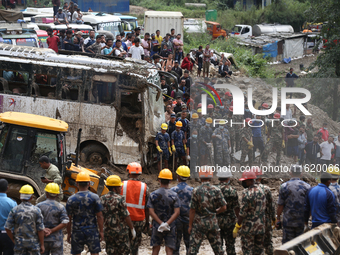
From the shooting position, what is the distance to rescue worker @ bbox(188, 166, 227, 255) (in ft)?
23.1

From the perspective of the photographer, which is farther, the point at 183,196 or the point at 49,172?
the point at 49,172

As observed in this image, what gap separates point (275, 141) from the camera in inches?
539

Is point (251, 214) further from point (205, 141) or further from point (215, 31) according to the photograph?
point (215, 31)

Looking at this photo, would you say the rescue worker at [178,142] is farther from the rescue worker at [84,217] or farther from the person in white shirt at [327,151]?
the rescue worker at [84,217]

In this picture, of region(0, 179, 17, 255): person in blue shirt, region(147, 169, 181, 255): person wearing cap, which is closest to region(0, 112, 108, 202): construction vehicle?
region(0, 179, 17, 255): person in blue shirt

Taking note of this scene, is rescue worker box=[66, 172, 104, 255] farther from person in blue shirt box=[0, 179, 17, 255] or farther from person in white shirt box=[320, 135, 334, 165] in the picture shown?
person in white shirt box=[320, 135, 334, 165]

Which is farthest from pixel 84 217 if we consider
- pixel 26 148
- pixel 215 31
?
pixel 215 31

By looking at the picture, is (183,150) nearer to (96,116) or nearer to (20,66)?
(96,116)

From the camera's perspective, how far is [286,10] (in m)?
44.6

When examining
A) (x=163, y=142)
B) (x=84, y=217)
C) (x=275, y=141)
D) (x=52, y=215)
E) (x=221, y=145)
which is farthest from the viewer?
(x=275, y=141)

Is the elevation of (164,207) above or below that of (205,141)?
above

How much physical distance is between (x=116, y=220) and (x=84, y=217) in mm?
501

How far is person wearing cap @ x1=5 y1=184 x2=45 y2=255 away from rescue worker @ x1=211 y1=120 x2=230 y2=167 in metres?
7.48

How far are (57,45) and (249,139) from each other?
8.17 metres
